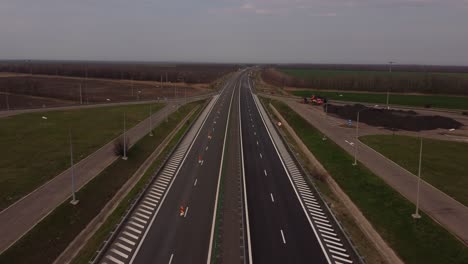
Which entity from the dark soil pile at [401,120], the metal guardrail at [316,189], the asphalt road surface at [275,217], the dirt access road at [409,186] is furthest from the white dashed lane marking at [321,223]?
the dark soil pile at [401,120]

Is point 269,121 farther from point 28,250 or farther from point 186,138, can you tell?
point 28,250

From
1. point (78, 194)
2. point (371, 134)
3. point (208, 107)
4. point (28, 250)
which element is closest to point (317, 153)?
point (371, 134)

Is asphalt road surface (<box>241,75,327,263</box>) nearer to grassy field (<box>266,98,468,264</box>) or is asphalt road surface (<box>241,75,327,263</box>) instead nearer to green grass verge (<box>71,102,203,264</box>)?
grassy field (<box>266,98,468,264</box>)

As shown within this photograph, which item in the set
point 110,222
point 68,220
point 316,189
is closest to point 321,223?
point 316,189

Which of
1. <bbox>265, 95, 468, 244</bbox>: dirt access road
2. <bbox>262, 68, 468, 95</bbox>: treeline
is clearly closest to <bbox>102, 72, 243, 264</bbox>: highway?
<bbox>265, 95, 468, 244</bbox>: dirt access road

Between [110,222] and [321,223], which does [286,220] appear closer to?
[321,223]

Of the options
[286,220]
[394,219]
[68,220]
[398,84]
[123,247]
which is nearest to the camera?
[123,247]

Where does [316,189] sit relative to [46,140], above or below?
below
